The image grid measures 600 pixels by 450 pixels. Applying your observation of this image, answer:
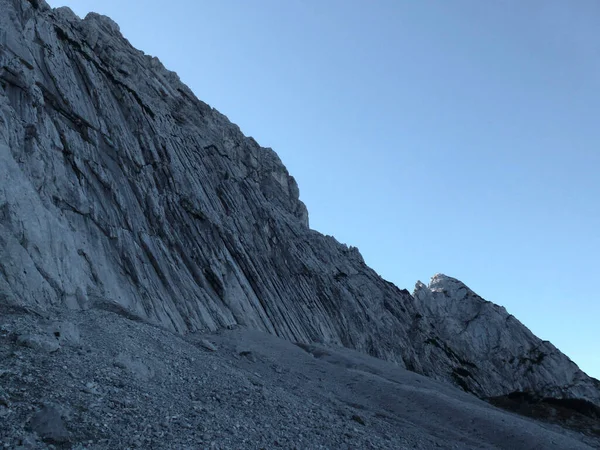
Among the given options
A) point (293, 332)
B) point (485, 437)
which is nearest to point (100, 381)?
point (485, 437)

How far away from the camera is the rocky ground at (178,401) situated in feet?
39.8

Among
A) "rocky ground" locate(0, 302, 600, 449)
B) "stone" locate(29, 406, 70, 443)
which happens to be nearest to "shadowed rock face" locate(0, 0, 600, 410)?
"rocky ground" locate(0, 302, 600, 449)

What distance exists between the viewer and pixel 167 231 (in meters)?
40.4

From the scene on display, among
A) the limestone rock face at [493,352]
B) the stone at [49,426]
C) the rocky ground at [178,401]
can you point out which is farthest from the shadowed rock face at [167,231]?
the stone at [49,426]

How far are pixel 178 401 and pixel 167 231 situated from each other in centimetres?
2590

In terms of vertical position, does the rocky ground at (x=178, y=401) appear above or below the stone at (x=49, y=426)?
above

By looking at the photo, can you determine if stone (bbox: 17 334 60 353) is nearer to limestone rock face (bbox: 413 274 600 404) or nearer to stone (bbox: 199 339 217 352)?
stone (bbox: 199 339 217 352)

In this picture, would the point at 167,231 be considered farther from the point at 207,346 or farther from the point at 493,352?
the point at 493,352

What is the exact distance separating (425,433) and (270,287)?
28.4 m

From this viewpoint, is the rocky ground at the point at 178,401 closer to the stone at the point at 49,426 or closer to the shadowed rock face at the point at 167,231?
the stone at the point at 49,426

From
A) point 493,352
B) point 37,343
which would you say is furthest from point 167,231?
point 493,352

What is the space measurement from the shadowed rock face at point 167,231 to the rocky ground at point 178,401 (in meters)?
3.74

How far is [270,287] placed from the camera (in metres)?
51.0

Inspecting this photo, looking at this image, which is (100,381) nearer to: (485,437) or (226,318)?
(485,437)
